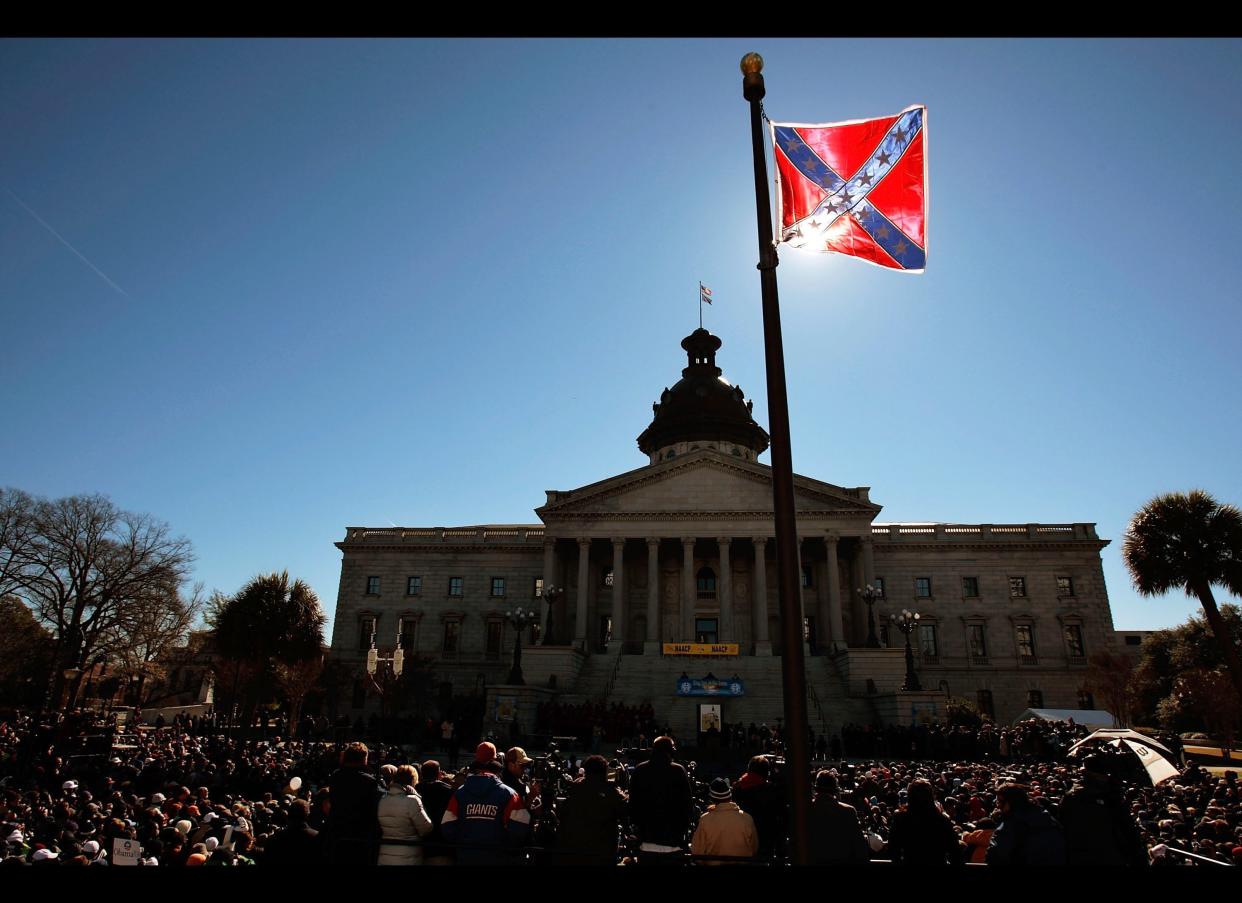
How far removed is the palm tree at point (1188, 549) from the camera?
30.4m

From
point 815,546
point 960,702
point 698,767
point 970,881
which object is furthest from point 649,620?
point 970,881

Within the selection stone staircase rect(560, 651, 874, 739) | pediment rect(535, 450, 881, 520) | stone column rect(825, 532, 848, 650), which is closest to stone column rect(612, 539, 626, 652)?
pediment rect(535, 450, 881, 520)

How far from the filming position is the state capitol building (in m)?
48.1

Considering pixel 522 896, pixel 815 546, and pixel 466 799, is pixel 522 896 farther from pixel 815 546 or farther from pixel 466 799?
pixel 815 546

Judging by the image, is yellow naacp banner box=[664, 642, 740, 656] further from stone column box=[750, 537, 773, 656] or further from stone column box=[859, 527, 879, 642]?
stone column box=[859, 527, 879, 642]

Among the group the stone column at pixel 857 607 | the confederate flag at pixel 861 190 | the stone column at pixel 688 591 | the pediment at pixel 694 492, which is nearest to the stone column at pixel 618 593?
the pediment at pixel 694 492

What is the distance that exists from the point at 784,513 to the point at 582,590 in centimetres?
4366

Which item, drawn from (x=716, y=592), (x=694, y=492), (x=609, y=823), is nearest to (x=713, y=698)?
(x=716, y=592)

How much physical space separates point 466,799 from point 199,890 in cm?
396

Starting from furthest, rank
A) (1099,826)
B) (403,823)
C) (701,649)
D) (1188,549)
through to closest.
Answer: (701,649) < (1188,549) < (403,823) < (1099,826)

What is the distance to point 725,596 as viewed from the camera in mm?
49281

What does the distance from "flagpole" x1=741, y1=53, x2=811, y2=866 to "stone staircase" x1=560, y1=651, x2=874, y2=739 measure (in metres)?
32.0

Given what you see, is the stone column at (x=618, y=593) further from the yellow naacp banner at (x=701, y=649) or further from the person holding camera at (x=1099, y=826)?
the person holding camera at (x=1099, y=826)

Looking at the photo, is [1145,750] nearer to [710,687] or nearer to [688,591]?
[710,687]
